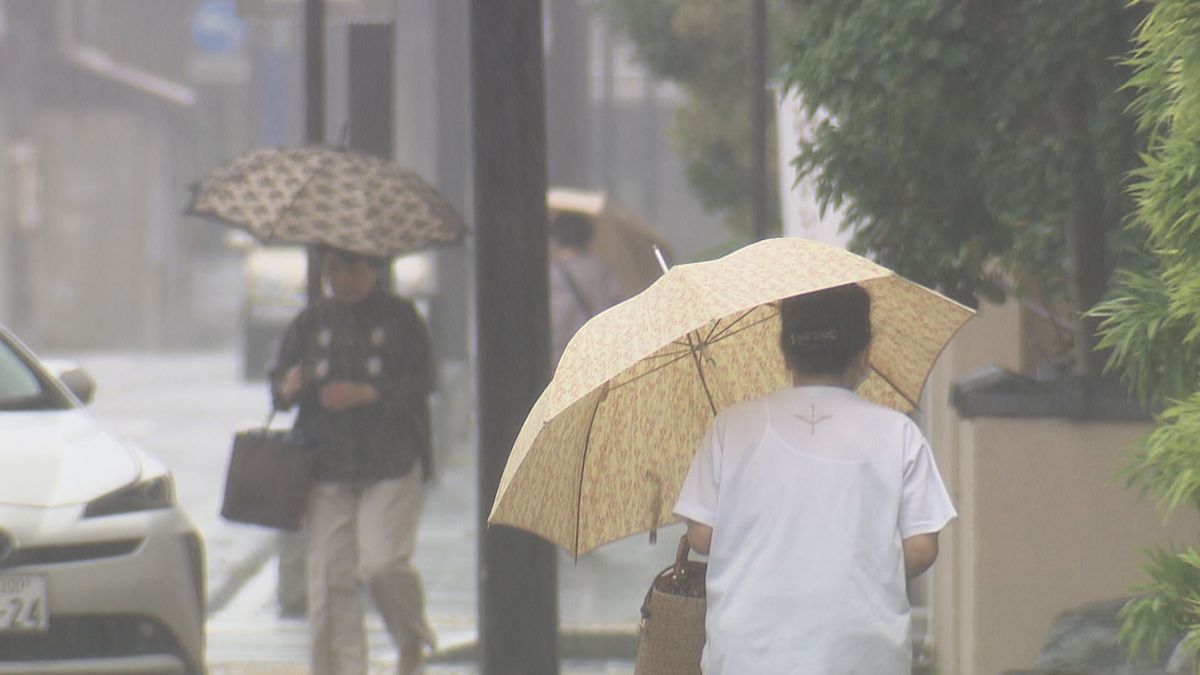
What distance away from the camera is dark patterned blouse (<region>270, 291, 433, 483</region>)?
260 inches

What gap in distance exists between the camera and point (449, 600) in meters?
9.48

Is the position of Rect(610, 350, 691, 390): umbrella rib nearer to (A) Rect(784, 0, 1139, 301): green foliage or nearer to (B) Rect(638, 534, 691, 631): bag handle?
(B) Rect(638, 534, 691, 631): bag handle

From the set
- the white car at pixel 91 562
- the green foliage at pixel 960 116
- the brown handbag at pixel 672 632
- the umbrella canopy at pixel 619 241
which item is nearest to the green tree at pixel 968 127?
the green foliage at pixel 960 116

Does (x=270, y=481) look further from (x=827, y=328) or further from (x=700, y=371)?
(x=827, y=328)

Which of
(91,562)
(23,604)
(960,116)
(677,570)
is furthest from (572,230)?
(677,570)

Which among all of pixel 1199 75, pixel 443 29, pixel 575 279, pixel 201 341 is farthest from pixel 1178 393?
pixel 201 341

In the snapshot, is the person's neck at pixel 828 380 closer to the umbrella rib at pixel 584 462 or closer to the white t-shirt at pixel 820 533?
the white t-shirt at pixel 820 533

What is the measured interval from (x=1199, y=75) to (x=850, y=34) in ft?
6.55

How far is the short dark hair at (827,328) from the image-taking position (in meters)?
3.52

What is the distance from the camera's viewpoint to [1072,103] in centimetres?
530

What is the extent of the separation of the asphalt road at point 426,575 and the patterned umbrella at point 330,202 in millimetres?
1455

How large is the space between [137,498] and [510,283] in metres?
1.94

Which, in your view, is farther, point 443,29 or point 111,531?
point 443,29

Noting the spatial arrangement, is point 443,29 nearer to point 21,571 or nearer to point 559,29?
point 559,29
